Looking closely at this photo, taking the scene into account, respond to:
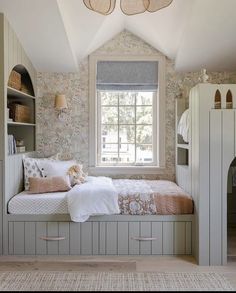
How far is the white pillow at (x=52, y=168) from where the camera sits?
150 inches

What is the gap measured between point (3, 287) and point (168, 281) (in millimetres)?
1331

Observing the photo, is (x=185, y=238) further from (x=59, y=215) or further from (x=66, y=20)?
(x=66, y=20)

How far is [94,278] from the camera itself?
279 centimetres

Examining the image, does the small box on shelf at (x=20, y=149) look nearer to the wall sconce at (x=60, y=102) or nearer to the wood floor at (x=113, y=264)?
the wall sconce at (x=60, y=102)

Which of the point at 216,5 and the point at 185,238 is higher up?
the point at 216,5

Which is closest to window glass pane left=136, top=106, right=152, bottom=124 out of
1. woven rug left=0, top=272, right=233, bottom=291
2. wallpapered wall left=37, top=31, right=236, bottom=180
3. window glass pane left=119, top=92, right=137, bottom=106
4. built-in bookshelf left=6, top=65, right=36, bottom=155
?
window glass pane left=119, top=92, right=137, bottom=106

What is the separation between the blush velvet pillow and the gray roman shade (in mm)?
1488

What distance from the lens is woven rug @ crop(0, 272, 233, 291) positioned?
8.56ft

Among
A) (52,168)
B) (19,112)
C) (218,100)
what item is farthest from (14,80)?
(218,100)

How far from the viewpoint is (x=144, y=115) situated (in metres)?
4.61

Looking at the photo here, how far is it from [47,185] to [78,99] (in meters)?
1.40

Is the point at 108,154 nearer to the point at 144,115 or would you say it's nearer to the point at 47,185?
the point at 144,115

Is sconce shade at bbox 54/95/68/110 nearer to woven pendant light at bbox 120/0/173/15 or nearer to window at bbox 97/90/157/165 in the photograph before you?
window at bbox 97/90/157/165

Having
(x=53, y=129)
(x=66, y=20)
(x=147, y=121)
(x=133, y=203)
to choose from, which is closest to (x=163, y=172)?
(x=147, y=121)
